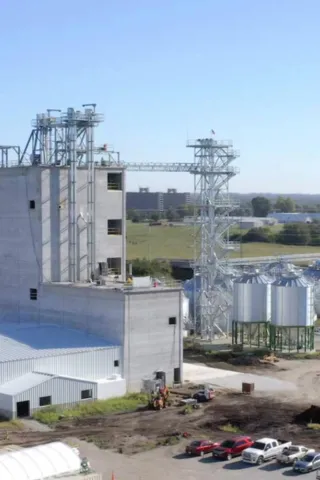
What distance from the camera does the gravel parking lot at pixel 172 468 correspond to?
28.2 metres

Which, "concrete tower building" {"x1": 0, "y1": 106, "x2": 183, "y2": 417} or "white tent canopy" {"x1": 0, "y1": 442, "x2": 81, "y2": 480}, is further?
"concrete tower building" {"x1": 0, "y1": 106, "x2": 183, "y2": 417}

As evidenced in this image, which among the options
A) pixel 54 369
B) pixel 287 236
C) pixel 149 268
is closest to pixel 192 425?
pixel 54 369

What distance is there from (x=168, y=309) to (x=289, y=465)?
1462 centimetres

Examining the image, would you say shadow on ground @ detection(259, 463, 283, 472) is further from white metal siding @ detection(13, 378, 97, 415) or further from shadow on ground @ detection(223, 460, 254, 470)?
white metal siding @ detection(13, 378, 97, 415)

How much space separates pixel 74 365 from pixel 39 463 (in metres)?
15.2

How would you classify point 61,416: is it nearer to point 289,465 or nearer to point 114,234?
point 289,465

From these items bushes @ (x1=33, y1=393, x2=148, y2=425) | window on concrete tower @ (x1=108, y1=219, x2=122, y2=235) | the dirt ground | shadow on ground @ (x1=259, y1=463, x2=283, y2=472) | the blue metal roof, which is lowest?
shadow on ground @ (x1=259, y1=463, x2=283, y2=472)

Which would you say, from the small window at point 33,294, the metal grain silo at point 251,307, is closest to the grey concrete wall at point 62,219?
the small window at point 33,294

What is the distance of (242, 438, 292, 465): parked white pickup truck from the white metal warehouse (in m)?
9.77

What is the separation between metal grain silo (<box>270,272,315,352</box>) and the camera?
55156mm

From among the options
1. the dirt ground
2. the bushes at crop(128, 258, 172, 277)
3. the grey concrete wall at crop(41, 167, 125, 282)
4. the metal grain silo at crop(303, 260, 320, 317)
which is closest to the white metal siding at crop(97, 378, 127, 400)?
the dirt ground

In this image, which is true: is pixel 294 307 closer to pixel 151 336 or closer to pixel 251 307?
pixel 251 307

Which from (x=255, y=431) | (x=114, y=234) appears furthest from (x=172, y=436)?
(x=114, y=234)

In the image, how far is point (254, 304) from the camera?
56.7 metres
